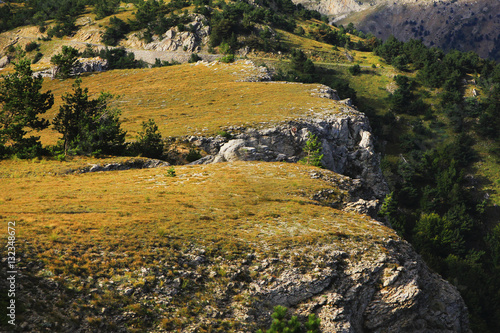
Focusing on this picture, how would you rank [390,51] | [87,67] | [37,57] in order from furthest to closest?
[390,51]
[37,57]
[87,67]

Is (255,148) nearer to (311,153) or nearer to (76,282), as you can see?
(311,153)

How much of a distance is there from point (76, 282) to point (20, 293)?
258cm

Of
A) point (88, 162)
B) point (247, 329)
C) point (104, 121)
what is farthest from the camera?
point (104, 121)

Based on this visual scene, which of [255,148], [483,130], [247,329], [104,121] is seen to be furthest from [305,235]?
[483,130]

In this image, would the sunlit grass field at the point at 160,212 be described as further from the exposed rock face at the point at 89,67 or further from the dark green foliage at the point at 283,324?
the exposed rock face at the point at 89,67

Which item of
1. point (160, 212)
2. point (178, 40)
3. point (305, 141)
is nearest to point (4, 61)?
point (178, 40)

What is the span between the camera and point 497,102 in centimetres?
12000

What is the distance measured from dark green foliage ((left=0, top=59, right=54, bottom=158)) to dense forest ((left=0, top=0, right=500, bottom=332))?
0.53 ft

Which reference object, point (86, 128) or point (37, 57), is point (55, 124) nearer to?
point (86, 128)

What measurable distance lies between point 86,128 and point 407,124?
117 metres

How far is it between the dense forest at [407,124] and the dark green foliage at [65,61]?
14.5m

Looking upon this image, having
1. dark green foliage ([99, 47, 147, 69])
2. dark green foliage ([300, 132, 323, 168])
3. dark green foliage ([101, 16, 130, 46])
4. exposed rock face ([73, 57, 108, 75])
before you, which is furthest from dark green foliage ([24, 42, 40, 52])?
dark green foliage ([300, 132, 323, 168])

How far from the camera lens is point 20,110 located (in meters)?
43.7

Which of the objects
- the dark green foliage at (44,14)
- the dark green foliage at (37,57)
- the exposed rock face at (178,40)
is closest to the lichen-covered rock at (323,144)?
the exposed rock face at (178,40)
